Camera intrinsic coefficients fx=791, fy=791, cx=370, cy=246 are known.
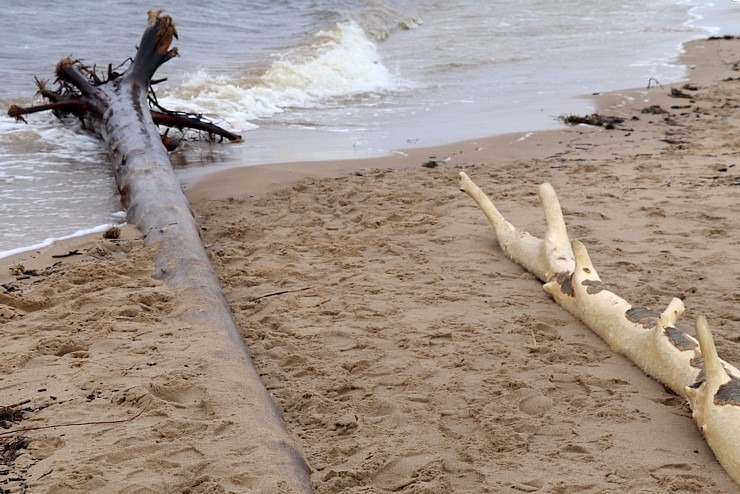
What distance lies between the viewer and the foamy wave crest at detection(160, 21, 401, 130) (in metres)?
9.73

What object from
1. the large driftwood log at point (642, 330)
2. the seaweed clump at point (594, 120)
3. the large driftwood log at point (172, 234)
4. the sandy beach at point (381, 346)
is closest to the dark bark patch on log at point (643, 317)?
the large driftwood log at point (642, 330)

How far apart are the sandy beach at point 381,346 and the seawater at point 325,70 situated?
4.61 feet

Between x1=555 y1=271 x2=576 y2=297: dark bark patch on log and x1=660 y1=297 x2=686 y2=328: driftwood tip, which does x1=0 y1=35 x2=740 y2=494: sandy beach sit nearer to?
x1=555 y1=271 x2=576 y2=297: dark bark patch on log

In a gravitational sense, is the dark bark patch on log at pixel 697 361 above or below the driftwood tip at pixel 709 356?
below

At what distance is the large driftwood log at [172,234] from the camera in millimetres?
2762

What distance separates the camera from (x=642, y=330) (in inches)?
135

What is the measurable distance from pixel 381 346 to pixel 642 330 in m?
1.15

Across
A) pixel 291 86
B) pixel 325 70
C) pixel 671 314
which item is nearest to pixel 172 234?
pixel 671 314

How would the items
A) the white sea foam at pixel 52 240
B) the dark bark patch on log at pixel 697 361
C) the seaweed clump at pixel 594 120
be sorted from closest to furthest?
the dark bark patch on log at pixel 697 361 → the white sea foam at pixel 52 240 → the seaweed clump at pixel 594 120

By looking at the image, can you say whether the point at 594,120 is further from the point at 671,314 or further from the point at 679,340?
the point at 679,340

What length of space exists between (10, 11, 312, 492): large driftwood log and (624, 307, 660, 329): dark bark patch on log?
161 centimetres

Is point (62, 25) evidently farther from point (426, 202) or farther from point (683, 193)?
point (683, 193)

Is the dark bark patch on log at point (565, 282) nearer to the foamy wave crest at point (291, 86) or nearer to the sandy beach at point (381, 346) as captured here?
the sandy beach at point (381, 346)

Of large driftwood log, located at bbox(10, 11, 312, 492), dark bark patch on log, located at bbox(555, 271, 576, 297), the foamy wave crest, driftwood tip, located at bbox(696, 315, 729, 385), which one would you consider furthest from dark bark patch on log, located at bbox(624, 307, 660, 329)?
the foamy wave crest
